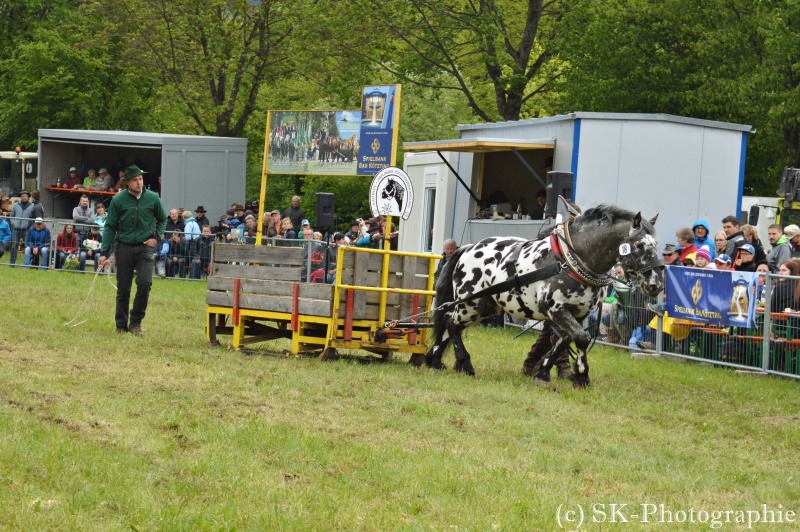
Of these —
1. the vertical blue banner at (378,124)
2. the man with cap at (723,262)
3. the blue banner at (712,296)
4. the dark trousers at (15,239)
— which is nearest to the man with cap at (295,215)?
the dark trousers at (15,239)

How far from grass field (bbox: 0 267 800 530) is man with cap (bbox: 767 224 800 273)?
2.96 m

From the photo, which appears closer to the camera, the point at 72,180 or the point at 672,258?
the point at 672,258

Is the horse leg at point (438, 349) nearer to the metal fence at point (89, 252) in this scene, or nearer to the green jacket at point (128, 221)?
the green jacket at point (128, 221)

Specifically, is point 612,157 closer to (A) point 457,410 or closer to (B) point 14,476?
(A) point 457,410

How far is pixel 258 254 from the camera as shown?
44.1 feet

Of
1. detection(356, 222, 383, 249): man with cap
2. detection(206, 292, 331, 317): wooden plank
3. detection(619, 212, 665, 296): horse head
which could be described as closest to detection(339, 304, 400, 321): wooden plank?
detection(206, 292, 331, 317): wooden plank

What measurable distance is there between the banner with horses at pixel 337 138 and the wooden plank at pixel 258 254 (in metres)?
2.00

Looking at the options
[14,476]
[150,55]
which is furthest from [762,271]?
[150,55]

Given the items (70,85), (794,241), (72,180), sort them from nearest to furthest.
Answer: (794,241)
(72,180)
(70,85)

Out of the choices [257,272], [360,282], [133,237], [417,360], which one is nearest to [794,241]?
[417,360]

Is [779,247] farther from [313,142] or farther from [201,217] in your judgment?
[201,217]

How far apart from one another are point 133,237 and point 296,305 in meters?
2.55

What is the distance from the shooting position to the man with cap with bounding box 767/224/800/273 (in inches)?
611

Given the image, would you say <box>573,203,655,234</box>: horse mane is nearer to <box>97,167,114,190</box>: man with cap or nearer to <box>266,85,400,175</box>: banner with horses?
<box>266,85,400,175</box>: banner with horses
